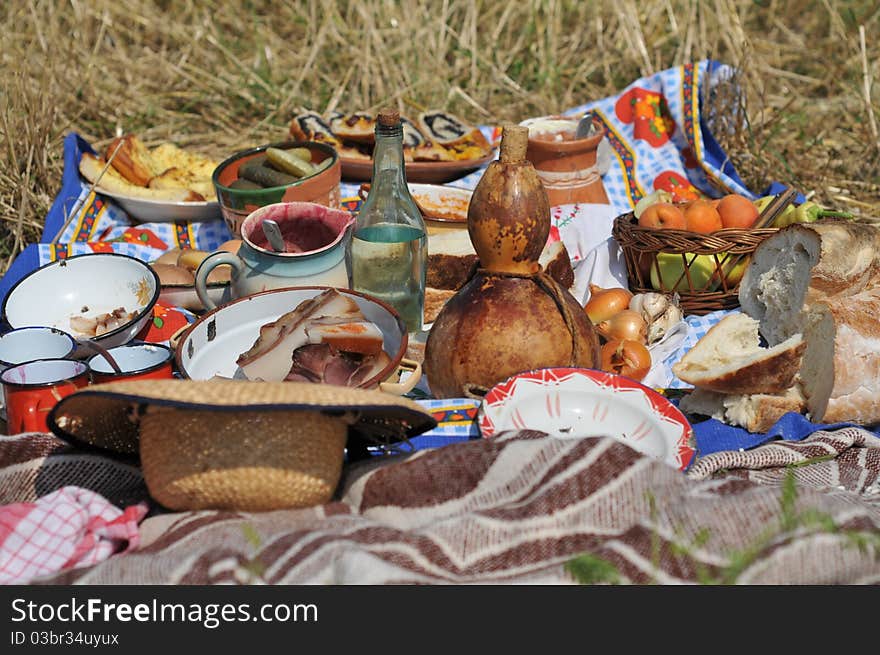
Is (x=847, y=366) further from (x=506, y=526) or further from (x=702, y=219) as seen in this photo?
(x=506, y=526)

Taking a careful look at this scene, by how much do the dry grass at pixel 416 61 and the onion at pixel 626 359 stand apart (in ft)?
6.16

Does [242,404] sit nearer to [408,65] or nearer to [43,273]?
[43,273]

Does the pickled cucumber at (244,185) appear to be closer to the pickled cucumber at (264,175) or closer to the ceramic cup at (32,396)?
the pickled cucumber at (264,175)

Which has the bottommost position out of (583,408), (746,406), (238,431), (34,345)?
(746,406)

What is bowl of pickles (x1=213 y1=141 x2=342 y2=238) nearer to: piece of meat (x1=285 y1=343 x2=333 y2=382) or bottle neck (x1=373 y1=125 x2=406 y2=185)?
bottle neck (x1=373 y1=125 x2=406 y2=185)

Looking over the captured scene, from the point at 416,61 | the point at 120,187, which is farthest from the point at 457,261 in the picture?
the point at 416,61

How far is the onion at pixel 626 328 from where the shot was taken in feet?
6.82

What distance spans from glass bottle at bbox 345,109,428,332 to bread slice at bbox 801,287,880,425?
2.98ft

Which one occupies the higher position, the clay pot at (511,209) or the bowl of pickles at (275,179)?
the clay pot at (511,209)

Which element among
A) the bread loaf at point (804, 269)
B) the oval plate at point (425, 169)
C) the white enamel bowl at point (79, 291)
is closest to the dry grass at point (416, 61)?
the oval plate at point (425, 169)

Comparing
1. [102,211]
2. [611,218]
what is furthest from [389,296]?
[102,211]

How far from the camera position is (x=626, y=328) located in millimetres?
2084

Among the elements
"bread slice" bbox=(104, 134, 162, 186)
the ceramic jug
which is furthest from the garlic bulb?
"bread slice" bbox=(104, 134, 162, 186)

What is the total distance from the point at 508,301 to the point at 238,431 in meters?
0.61
